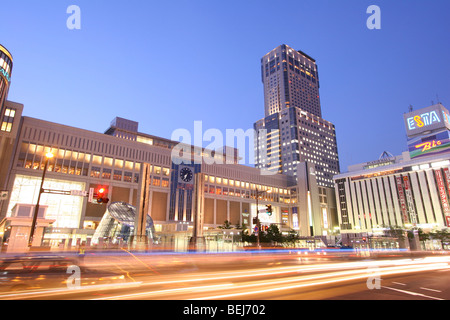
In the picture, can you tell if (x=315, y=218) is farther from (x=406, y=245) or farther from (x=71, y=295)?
(x=71, y=295)

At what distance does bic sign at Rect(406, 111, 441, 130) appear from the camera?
112 m

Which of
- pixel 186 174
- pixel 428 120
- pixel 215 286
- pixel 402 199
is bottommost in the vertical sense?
pixel 215 286

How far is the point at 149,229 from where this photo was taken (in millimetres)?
51062

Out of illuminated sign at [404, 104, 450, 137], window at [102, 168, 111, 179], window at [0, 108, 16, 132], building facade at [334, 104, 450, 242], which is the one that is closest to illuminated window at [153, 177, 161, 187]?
window at [102, 168, 111, 179]

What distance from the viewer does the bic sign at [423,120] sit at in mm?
112000

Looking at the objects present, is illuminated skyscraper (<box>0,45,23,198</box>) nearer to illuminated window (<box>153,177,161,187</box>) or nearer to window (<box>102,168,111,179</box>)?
window (<box>102,168,111,179</box>)

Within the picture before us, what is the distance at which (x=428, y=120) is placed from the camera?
Result: 11356 cm

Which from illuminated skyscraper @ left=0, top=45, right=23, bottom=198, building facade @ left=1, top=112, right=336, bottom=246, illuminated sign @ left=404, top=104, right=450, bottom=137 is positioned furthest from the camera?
illuminated sign @ left=404, top=104, right=450, bottom=137

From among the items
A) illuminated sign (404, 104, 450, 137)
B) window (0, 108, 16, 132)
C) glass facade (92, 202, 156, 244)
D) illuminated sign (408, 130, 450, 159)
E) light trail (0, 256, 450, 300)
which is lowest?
light trail (0, 256, 450, 300)

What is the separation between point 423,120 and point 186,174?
103709 mm

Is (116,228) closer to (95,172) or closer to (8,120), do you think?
(95,172)

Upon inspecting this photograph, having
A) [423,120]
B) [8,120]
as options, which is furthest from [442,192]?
[8,120]
